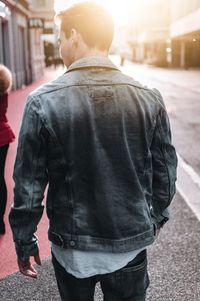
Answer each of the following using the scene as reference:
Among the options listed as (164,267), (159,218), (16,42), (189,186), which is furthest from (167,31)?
(159,218)

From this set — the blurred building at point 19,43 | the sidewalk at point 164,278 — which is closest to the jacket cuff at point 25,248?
the sidewalk at point 164,278

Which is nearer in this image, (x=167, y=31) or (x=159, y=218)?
(x=159, y=218)

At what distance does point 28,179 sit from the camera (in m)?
1.85

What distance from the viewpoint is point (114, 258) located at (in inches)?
73.8

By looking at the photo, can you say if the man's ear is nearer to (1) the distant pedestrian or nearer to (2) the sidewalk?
(1) the distant pedestrian

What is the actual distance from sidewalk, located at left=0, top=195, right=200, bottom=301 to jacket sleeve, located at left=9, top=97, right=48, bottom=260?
1.67 meters

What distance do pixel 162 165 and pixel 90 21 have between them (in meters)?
0.68

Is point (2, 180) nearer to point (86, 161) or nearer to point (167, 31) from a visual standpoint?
point (86, 161)

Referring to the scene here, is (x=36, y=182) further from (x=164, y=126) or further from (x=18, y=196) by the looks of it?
(x=164, y=126)

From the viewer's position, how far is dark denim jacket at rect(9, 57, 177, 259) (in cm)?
182

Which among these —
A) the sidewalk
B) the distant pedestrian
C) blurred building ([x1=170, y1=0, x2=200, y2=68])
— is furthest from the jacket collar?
blurred building ([x1=170, y1=0, x2=200, y2=68])

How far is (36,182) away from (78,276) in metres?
0.40

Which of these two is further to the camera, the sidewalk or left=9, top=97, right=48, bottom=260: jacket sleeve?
the sidewalk

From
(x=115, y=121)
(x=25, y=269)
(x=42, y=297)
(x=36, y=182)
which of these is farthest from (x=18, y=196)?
(x=42, y=297)
